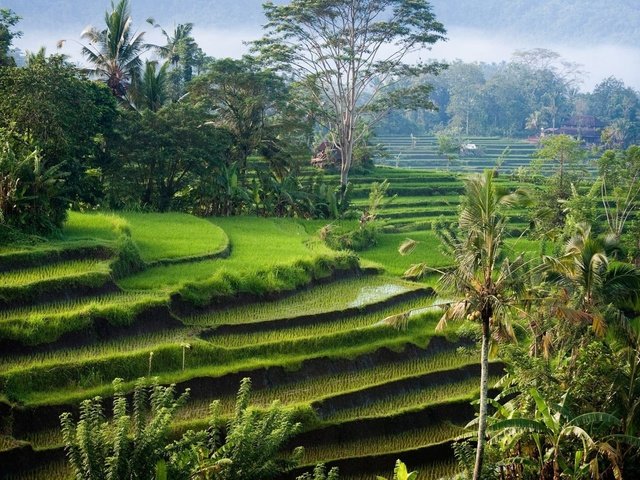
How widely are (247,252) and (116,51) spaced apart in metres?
9.57

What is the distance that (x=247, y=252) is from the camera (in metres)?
16.5

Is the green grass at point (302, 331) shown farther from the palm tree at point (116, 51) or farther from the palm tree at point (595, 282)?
the palm tree at point (116, 51)

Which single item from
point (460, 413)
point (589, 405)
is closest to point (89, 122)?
point (460, 413)

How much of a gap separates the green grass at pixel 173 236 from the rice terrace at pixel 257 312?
0.07 m

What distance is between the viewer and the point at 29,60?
17109mm

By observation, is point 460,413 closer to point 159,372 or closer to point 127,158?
point 159,372

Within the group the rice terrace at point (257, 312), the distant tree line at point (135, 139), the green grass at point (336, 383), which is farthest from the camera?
the distant tree line at point (135, 139)

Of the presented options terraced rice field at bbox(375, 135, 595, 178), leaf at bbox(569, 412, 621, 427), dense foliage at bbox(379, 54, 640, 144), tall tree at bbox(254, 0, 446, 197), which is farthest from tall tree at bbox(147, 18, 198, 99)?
dense foliage at bbox(379, 54, 640, 144)

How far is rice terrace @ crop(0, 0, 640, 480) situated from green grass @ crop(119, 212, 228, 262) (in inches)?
2.8

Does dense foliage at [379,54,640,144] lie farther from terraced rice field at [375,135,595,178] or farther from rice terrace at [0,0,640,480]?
rice terrace at [0,0,640,480]

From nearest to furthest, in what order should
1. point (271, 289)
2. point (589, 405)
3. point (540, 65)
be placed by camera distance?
point (589, 405)
point (271, 289)
point (540, 65)

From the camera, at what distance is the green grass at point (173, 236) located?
15273 mm

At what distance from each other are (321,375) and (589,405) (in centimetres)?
383

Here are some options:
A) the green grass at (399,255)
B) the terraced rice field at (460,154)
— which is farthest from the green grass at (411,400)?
the terraced rice field at (460,154)
